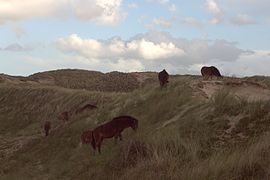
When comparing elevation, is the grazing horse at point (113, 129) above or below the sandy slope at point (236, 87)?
below

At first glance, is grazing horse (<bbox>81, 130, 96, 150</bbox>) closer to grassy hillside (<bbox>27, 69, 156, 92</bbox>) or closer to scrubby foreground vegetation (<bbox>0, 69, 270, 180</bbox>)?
scrubby foreground vegetation (<bbox>0, 69, 270, 180</bbox>)

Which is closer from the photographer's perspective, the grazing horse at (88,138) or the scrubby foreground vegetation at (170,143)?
the scrubby foreground vegetation at (170,143)

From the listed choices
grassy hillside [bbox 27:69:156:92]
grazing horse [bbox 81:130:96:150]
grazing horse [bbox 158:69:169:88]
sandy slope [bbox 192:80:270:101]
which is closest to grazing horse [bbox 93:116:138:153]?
grazing horse [bbox 81:130:96:150]

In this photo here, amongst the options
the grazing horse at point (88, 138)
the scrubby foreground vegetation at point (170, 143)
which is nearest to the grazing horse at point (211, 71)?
the scrubby foreground vegetation at point (170, 143)

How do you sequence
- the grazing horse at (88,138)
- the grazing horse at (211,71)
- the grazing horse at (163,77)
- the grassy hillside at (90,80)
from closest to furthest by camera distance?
the grazing horse at (88,138)
the grazing horse at (163,77)
the grazing horse at (211,71)
the grassy hillside at (90,80)

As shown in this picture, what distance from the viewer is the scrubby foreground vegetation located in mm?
8867

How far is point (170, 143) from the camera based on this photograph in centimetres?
1118

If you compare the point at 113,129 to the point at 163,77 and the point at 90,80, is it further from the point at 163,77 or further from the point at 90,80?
the point at 90,80

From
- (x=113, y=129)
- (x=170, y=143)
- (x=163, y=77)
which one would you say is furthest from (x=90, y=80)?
(x=170, y=143)

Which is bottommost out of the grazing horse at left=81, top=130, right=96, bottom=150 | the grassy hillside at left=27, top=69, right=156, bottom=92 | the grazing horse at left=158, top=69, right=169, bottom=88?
the grazing horse at left=81, top=130, right=96, bottom=150

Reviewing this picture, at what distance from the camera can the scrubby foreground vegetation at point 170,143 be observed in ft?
29.1

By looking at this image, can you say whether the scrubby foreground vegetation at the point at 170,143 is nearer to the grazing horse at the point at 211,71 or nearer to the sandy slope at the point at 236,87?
the sandy slope at the point at 236,87

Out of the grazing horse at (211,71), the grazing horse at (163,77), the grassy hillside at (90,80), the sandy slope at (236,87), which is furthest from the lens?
the grassy hillside at (90,80)

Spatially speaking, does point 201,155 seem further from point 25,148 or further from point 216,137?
point 25,148
